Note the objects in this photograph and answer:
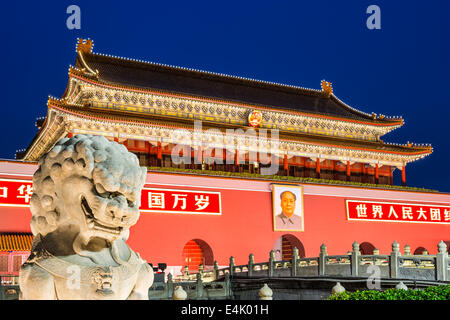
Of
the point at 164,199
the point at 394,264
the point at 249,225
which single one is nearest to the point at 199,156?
the point at 249,225

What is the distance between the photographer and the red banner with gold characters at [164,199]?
15.7 m

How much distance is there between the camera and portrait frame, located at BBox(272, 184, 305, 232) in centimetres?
1981

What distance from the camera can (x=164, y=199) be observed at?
1784cm

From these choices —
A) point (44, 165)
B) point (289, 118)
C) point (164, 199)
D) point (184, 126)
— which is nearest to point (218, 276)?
point (164, 199)

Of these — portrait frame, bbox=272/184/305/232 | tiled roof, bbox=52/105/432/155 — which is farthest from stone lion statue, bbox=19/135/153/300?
portrait frame, bbox=272/184/305/232

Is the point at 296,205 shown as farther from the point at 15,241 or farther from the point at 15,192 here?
the point at 15,241

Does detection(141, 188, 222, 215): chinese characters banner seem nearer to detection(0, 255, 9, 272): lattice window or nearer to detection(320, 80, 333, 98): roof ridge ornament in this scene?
detection(0, 255, 9, 272): lattice window

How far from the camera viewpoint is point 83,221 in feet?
13.0

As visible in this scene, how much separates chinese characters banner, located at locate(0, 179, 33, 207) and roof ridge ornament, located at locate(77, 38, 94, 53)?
27.7 feet

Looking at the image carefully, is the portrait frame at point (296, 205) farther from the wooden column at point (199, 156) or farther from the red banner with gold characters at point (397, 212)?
the wooden column at point (199, 156)

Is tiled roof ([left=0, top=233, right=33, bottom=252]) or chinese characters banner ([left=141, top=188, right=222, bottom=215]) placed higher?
chinese characters banner ([left=141, top=188, right=222, bottom=215])

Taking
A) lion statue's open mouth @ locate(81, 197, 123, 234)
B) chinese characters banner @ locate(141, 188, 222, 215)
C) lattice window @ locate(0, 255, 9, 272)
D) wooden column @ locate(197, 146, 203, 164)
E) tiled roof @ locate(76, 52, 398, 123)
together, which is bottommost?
lattice window @ locate(0, 255, 9, 272)
